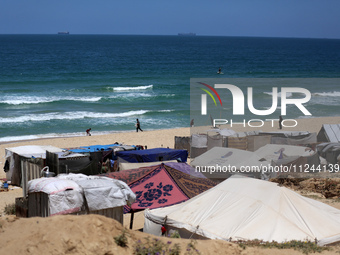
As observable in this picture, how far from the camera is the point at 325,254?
25.8ft

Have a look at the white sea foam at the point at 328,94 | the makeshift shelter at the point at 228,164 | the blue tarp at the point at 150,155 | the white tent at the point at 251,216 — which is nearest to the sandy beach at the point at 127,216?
the white tent at the point at 251,216

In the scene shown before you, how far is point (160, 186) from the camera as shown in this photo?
11.8 m

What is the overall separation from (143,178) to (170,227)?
88.4 inches

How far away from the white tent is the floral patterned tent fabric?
1050mm

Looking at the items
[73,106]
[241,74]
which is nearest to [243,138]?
[73,106]

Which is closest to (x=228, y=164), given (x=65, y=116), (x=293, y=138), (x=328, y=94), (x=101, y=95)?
(x=293, y=138)

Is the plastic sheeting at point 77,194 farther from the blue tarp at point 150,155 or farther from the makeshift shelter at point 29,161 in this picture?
the blue tarp at point 150,155

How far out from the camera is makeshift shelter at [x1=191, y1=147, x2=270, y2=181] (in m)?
15.3

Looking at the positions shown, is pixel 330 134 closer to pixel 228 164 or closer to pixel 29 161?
pixel 228 164

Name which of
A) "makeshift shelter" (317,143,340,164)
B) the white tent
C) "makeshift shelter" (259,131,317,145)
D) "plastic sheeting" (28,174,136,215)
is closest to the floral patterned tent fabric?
the white tent

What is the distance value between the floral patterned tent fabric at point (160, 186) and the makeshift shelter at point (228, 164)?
133 inches

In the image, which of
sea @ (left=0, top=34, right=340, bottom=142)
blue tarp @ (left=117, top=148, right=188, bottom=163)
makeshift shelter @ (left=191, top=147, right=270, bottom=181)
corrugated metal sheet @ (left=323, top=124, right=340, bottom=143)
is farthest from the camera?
sea @ (left=0, top=34, right=340, bottom=142)

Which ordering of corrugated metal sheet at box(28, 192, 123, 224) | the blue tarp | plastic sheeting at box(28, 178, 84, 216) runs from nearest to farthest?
1. plastic sheeting at box(28, 178, 84, 216)
2. corrugated metal sheet at box(28, 192, 123, 224)
3. the blue tarp

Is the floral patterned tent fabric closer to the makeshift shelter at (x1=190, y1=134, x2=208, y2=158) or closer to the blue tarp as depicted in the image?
the blue tarp
